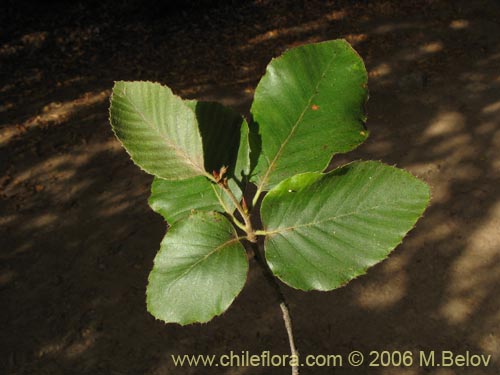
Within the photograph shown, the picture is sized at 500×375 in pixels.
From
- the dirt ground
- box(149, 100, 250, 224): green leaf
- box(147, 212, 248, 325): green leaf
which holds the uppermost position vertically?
box(149, 100, 250, 224): green leaf

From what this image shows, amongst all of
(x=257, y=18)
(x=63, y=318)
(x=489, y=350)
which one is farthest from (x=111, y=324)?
(x=257, y=18)

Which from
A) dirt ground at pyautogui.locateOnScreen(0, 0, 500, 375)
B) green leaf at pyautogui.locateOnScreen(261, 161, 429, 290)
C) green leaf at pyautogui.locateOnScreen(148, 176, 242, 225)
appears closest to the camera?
green leaf at pyautogui.locateOnScreen(261, 161, 429, 290)

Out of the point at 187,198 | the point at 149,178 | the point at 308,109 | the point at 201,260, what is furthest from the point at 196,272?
the point at 149,178

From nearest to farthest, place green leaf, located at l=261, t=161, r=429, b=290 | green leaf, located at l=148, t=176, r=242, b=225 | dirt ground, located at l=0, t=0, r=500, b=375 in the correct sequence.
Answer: green leaf, located at l=261, t=161, r=429, b=290, green leaf, located at l=148, t=176, r=242, b=225, dirt ground, located at l=0, t=0, r=500, b=375

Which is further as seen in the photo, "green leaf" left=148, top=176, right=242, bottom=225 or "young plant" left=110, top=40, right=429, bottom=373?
"green leaf" left=148, top=176, right=242, bottom=225

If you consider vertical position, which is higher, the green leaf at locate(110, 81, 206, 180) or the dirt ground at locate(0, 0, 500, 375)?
the green leaf at locate(110, 81, 206, 180)

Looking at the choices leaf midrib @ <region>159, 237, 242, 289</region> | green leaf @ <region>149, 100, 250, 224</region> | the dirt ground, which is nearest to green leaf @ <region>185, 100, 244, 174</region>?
green leaf @ <region>149, 100, 250, 224</region>

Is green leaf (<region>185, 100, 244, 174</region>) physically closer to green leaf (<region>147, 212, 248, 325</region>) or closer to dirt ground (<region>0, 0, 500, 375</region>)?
green leaf (<region>147, 212, 248, 325</region>)

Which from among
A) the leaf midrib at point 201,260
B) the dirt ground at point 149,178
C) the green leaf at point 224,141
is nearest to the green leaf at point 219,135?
the green leaf at point 224,141
